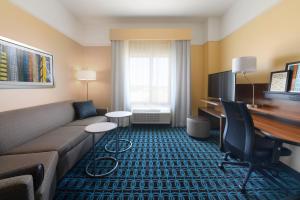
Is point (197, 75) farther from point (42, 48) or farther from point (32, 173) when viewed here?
point (32, 173)

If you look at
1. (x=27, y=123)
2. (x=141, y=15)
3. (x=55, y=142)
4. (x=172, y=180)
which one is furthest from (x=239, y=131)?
(x=141, y=15)

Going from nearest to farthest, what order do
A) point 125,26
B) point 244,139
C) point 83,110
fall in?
point 244,139 < point 83,110 < point 125,26

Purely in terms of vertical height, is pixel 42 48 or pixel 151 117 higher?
pixel 42 48

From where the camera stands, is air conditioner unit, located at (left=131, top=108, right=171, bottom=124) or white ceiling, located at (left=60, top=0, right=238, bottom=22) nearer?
white ceiling, located at (left=60, top=0, right=238, bottom=22)

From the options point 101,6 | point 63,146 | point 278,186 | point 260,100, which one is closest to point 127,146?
point 63,146

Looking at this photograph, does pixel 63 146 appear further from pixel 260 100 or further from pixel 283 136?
pixel 260 100

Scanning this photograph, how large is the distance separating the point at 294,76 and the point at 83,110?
3497mm

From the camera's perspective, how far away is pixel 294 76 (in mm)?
1771

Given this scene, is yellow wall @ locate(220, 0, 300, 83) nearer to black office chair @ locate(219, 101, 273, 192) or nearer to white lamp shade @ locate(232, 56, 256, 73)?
white lamp shade @ locate(232, 56, 256, 73)

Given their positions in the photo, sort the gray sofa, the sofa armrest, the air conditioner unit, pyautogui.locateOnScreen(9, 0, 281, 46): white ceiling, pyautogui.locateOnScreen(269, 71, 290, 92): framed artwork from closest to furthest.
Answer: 1. the sofa armrest
2. the gray sofa
3. pyautogui.locateOnScreen(269, 71, 290, 92): framed artwork
4. pyautogui.locateOnScreen(9, 0, 281, 46): white ceiling
5. the air conditioner unit

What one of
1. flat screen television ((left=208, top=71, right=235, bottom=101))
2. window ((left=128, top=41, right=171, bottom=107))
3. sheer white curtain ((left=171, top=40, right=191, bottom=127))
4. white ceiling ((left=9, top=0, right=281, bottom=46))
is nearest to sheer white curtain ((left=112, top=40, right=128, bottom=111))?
window ((left=128, top=41, right=171, bottom=107))

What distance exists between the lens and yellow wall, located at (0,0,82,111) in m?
Result: 1.95

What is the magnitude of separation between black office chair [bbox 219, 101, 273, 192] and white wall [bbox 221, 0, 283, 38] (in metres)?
1.83

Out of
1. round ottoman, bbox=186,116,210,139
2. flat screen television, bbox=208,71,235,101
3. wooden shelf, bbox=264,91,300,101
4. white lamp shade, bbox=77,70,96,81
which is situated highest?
white lamp shade, bbox=77,70,96,81
